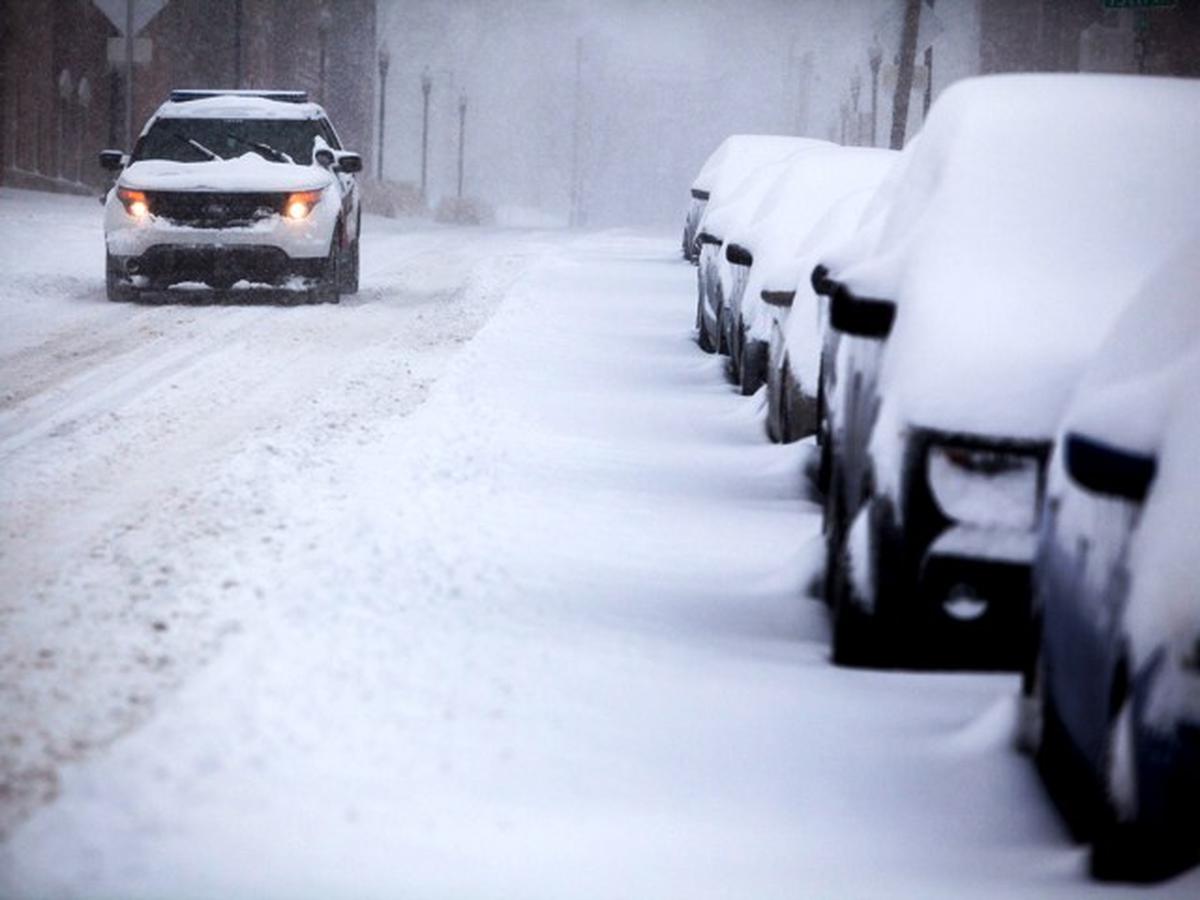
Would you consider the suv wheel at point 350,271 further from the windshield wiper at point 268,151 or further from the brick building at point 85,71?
the brick building at point 85,71

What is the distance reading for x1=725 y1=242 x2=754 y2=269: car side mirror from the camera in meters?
13.2

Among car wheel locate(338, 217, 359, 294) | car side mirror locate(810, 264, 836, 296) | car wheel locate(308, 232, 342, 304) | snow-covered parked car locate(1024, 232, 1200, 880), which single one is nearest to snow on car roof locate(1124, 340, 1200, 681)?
snow-covered parked car locate(1024, 232, 1200, 880)

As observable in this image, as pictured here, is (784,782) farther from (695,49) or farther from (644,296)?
(695,49)

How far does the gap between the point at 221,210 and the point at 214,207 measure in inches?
2.6

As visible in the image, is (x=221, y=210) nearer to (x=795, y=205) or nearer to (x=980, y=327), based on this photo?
(x=795, y=205)

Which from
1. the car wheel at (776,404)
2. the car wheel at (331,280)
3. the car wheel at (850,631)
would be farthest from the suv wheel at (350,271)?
the car wheel at (850,631)

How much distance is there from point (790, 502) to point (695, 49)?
143 m

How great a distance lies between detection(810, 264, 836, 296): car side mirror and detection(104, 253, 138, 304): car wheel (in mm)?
11626

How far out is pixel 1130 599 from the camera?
4.34 meters

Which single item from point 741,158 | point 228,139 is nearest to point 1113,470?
point 228,139

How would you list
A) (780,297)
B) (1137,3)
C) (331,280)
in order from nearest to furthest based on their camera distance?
(780,297) → (1137,3) → (331,280)

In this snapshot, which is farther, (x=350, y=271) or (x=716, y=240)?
(x=350, y=271)

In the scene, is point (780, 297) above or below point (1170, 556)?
below

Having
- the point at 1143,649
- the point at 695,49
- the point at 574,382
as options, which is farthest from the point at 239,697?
the point at 695,49
